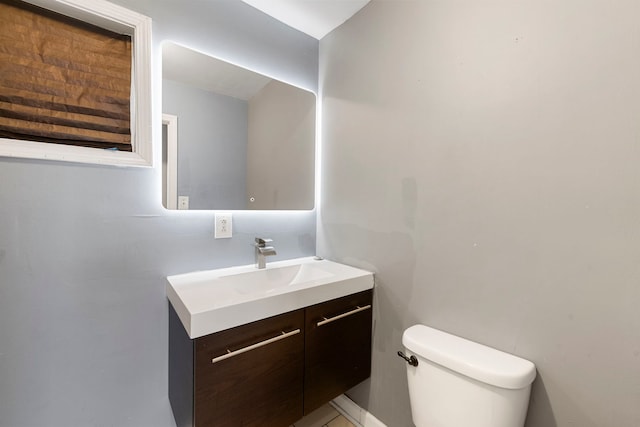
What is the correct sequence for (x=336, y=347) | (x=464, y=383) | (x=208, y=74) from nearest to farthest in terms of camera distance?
(x=464, y=383), (x=336, y=347), (x=208, y=74)

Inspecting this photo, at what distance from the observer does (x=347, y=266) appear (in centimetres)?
164

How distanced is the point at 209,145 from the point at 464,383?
1517 millimetres

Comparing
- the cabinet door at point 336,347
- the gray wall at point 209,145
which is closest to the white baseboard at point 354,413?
the cabinet door at point 336,347

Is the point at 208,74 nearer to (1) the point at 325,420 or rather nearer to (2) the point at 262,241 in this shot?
(2) the point at 262,241

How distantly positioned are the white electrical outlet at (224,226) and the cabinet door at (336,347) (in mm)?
610

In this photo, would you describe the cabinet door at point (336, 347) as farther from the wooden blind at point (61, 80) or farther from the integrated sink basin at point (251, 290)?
the wooden blind at point (61, 80)

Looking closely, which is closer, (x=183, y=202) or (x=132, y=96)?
(x=132, y=96)

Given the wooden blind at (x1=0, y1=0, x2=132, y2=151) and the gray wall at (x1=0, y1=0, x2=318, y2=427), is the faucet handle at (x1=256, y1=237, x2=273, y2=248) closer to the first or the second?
the gray wall at (x1=0, y1=0, x2=318, y2=427)

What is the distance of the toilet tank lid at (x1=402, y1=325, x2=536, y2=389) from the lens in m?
0.88

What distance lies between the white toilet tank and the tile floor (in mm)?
650

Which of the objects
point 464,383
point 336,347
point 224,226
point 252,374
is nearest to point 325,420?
point 336,347

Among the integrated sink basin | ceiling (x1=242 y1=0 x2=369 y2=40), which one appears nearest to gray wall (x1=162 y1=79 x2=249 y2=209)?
the integrated sink basin

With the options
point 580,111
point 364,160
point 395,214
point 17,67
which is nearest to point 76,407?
point 17,67

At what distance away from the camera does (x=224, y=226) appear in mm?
1461
